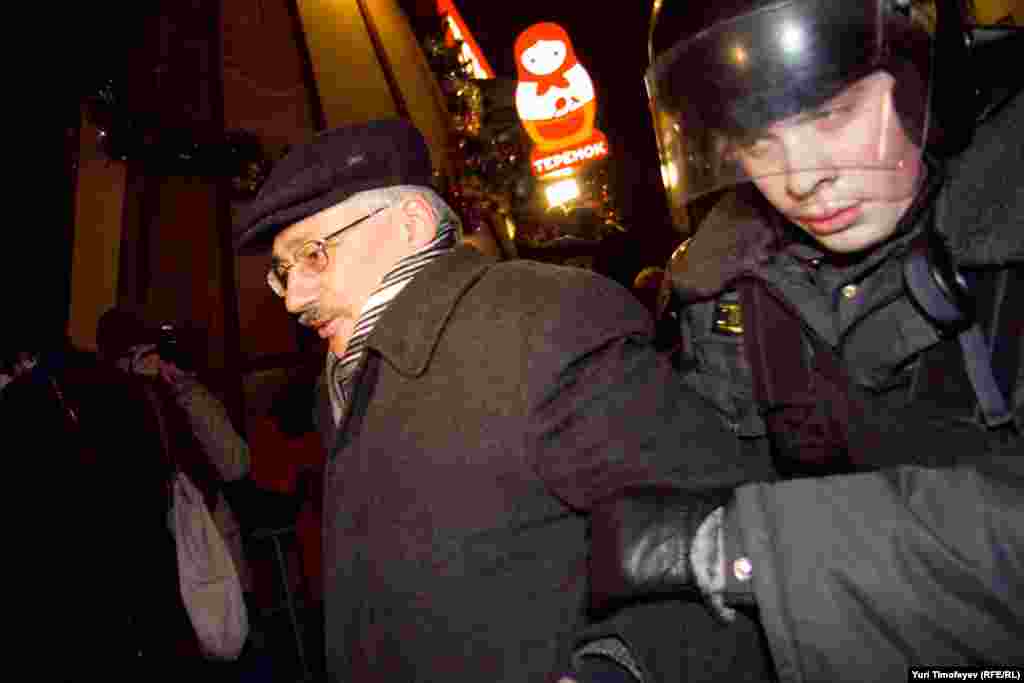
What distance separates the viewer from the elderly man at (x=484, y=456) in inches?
53.9

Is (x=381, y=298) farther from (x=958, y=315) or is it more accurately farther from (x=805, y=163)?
(x=958, y=315)

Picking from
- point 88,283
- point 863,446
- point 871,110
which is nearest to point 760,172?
point 871,110

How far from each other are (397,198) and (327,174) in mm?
229

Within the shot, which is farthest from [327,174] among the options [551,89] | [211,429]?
[551,89]

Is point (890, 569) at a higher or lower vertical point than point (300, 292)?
lower

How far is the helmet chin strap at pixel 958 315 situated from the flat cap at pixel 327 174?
1.47m

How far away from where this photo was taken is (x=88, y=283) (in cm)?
557

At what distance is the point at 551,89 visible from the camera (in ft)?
40.0

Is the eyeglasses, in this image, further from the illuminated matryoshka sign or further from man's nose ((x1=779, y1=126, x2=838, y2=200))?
the illuminated matryoshka sign

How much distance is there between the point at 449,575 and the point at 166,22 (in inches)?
282

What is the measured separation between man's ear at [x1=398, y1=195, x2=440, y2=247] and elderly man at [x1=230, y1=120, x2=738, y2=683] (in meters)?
0.13

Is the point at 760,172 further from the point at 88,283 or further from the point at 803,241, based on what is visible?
the point at 88,283

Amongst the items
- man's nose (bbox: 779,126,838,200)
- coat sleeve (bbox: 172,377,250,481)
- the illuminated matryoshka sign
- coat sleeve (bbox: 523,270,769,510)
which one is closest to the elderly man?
coat sleeve (bbox: 523,270,769,510)

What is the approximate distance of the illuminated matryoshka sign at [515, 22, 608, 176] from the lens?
12086 mm
